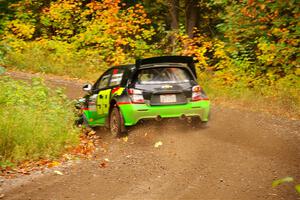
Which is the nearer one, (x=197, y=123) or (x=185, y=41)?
(x=197, y=123)

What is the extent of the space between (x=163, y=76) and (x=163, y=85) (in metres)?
0.26

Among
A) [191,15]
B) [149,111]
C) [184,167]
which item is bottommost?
[184,167]

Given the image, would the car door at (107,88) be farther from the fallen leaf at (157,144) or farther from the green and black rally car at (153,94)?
the fallen leaf at (157,144)

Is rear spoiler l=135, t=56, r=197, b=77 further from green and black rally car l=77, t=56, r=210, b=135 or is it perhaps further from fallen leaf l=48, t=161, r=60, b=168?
fallen leaf l=48, t=161, r=60, b=168

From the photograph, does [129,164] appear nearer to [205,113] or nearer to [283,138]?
[205,113]

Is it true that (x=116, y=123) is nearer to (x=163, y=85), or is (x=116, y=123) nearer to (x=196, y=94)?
(x=163, y=85)

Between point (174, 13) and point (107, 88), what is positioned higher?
point (174, 13)

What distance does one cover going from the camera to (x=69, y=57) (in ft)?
78.5

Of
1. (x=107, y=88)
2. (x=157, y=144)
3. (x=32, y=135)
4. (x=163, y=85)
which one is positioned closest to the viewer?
(x=32, y=135)

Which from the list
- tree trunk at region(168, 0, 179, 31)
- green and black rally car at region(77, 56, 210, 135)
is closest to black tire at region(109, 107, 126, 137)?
green and black rally car at region(77, 56, 210, 135)

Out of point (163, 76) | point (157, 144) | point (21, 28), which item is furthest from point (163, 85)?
point (21, 28)

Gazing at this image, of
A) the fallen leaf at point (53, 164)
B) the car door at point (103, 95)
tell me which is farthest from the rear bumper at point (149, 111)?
the fallen leaf at point (53, 164)

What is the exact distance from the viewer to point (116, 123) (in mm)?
10828

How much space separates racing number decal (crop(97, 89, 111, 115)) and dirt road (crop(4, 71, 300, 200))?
1.87 ft
